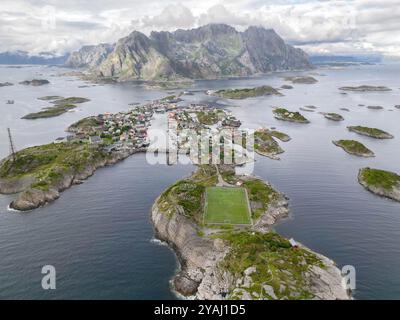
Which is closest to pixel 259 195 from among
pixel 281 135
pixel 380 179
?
pixel 380 179

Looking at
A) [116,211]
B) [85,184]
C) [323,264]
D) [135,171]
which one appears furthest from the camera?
[135,171]

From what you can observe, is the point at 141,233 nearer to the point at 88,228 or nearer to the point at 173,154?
the point at 88,228

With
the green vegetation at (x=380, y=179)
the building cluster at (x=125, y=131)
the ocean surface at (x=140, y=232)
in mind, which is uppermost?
the building cluster at (x=125, y=131)

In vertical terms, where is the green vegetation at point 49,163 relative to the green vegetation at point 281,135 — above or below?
above

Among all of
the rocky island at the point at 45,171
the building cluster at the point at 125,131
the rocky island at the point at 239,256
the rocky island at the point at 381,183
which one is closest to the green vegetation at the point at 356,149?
the rocky island at the point at 381,183

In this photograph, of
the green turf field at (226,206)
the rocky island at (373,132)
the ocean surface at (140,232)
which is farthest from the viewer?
the rocky island at (373,132)

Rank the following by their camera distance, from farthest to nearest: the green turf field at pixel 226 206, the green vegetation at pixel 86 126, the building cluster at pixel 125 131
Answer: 1. the green vegetation at pixel 86 126
2. the building cluster at pixel 125 131
3. the green turf field at pixel 226 206

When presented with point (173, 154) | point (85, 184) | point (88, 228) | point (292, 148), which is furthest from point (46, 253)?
point (292, 148)

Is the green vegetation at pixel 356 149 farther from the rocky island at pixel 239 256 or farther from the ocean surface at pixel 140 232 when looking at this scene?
the rocky island at pixel 239 256
